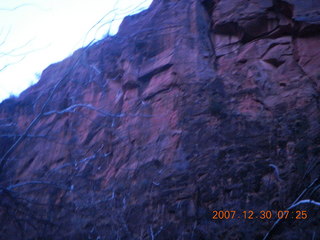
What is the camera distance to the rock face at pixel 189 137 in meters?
5.34

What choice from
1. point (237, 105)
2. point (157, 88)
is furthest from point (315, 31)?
point (157, 88)

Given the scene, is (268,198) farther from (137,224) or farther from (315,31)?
(315,31)

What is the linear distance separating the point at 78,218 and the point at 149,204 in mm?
1988

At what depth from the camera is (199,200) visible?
584cm

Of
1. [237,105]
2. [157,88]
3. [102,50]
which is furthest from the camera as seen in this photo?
[102,50]

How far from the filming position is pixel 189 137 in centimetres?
691
